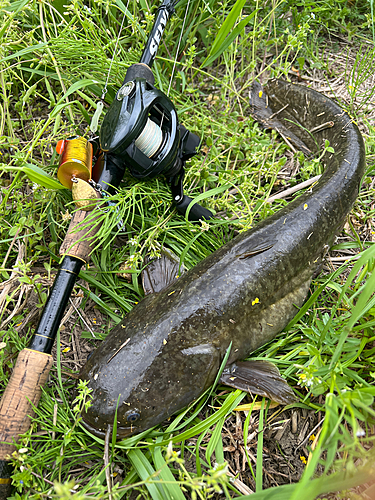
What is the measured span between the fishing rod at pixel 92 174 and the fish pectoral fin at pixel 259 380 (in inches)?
51.6

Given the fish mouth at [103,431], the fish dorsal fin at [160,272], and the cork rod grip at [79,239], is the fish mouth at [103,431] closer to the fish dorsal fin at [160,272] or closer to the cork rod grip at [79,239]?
the fish dorsal fin at [160,272]

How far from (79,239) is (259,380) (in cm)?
169

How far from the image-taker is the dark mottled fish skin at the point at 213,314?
234 centimetres

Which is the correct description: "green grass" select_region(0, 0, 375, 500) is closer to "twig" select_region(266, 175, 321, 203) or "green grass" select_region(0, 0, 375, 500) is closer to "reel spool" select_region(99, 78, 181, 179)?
"twig" select_region(266, 175, 321, 203)

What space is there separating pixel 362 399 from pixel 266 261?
49.3 inches

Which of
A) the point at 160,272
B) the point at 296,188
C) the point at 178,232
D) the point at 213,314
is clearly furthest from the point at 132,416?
the point at 296,188

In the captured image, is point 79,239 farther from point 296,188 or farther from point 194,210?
point 296,188

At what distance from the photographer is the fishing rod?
2.24 meters

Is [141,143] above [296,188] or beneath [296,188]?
above

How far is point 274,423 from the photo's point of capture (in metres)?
2.60

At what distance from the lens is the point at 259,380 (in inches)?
101

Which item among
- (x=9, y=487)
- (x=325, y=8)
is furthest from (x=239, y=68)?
(x=9, y=487)

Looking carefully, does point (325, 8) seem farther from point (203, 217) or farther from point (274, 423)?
point (274, 423)

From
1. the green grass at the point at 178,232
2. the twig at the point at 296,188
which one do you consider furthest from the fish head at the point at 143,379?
the twig at the point at 296,188
